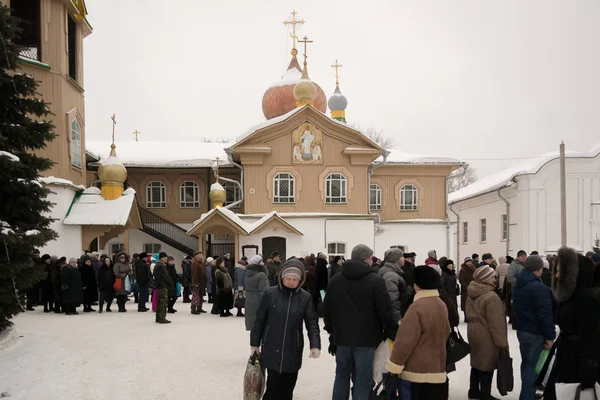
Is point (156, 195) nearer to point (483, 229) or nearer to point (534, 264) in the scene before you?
point (483, 229)

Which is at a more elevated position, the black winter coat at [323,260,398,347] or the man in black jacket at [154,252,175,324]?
the black winter coat at [323,260,398,347]

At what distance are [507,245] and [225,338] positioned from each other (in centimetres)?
2201

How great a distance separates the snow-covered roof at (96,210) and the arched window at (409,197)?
1431 cm

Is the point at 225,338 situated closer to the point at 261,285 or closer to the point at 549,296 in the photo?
the point at 261,285

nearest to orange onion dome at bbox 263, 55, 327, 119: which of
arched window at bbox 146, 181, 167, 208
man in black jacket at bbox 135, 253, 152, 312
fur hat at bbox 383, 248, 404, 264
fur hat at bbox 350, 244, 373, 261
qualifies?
arched window at bbox 146, 181, 167, 208

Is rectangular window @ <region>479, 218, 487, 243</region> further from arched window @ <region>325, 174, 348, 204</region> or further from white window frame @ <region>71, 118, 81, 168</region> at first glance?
white window frame @ <region>71, 118, 81, 168</region>

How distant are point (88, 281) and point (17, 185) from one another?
6792 millimetres

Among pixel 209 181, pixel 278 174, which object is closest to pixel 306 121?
pixel 278 174

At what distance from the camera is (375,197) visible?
102ft

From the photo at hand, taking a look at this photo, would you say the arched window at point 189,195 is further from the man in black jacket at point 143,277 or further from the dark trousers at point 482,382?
the dark trousers at point 482,382

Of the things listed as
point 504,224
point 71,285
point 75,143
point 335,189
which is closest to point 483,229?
point 504,224

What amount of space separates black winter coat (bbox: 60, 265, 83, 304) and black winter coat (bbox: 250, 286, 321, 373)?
35.5 ft

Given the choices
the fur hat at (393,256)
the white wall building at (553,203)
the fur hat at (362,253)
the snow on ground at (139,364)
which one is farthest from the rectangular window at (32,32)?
the white wall building at (553,203)

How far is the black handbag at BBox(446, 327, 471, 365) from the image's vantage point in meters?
6.13
